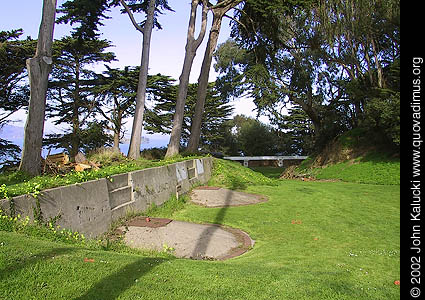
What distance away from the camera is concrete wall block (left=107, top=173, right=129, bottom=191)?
738 centimetres

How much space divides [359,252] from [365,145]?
63.3 ft

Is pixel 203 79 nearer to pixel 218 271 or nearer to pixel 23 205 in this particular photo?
pixel 23 205

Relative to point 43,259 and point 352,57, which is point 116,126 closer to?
point 352,57

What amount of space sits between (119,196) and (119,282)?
446cm

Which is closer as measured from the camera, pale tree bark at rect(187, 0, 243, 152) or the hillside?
pale tree bark at rect(187, 0, 243, 152)

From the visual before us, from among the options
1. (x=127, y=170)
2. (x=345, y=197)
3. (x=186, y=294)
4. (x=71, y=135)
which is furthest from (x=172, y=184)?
(x=71, y=135)

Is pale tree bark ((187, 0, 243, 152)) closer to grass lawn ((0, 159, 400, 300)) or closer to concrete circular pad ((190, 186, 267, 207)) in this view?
concrete circular pad ((190, 186, 267, 207))

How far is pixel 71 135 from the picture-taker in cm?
2436

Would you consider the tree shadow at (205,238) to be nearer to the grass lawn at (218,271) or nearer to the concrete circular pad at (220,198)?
the grass lawn at (218,271)

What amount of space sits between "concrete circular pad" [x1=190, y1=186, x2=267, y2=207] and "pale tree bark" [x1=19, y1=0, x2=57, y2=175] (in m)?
5.03

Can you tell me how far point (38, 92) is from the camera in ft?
30.6

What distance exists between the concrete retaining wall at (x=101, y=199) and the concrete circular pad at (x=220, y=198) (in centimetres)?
87

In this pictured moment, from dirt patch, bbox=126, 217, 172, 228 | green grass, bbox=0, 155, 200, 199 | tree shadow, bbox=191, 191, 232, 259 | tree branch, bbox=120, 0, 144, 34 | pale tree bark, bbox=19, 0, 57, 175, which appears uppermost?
tree branch, bbox=120, 0, 144, 34

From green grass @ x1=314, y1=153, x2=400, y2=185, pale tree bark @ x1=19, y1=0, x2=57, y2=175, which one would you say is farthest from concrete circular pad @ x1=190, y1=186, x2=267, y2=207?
green grass @ x1=314, y1=153, x2=400, y2=185
